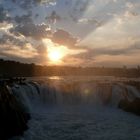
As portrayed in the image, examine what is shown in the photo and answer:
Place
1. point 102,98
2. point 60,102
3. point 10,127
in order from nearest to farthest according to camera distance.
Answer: point 10,127 < point 60,102 < point 102,98

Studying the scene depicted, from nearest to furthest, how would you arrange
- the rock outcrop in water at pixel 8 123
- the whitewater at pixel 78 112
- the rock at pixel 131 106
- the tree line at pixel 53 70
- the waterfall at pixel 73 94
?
1. the rock outcrop in water at pixel 8 123
2. the whitewater at pixel 78 112
3. the rock at pixel 131 106
4. the waterfall at pixel 73 94
5. the tree line at pixel 53 70

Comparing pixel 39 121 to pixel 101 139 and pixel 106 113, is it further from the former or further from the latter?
pixel 106 113

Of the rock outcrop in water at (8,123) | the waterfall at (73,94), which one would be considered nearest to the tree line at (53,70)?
the waterfall at (73,94)

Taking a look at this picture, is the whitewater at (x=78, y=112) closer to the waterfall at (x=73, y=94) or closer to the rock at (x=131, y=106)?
the waterfall at (x=73, y=94)

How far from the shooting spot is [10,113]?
2278 cm

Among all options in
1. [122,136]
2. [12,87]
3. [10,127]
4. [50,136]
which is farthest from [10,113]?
[12,87]

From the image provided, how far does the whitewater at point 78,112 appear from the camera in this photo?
22891 mm

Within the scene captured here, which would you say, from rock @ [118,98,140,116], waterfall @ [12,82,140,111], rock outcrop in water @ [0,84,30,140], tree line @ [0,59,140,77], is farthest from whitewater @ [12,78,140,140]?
tree line @ [0,59,140,77]

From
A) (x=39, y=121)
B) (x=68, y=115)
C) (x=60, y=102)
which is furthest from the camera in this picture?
(x=60, y=102)

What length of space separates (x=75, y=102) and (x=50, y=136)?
16.8m

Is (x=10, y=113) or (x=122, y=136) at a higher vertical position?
(x=10, y=113)

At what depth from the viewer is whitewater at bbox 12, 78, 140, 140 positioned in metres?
22.9

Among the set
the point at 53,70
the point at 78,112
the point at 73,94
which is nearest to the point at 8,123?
the point at 78,112

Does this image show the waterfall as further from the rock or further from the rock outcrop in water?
the rock outcrop in water
